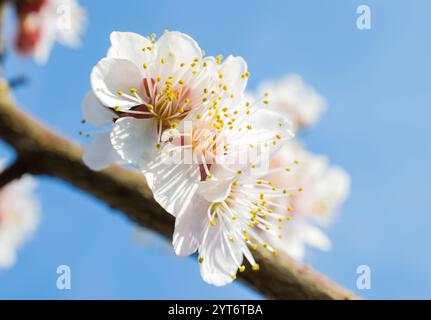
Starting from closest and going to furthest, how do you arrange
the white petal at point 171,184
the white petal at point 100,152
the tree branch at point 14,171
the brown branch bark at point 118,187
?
1. the white petal at point 171,184
2. the white petal at point 100,152
3. the brown branch bark at point 118,187
4. the tree branch at point 14,171

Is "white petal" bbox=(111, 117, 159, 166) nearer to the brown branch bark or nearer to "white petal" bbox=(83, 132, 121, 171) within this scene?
"white petal" bbox=(83, 132, 121, 171)

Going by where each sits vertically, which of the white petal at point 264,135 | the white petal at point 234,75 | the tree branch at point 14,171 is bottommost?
the white petal at point 264,135

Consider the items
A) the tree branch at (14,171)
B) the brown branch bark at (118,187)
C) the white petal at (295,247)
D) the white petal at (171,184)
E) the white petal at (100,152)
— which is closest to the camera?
the white petal at (171,184)

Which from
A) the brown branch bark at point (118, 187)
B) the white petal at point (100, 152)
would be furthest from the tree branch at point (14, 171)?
the white petal at point (100, 152)

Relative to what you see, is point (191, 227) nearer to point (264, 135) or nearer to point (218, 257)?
point (218, 257)

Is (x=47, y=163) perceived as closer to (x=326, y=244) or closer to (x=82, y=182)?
(x=82, y=182)

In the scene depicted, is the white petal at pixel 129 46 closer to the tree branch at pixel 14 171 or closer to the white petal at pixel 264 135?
the white petal at pixel 264 135

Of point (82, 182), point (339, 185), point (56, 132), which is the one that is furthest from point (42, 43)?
point (339, 185)

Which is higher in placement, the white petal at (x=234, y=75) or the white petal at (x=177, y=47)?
the white petal at (x=177, y=47)
